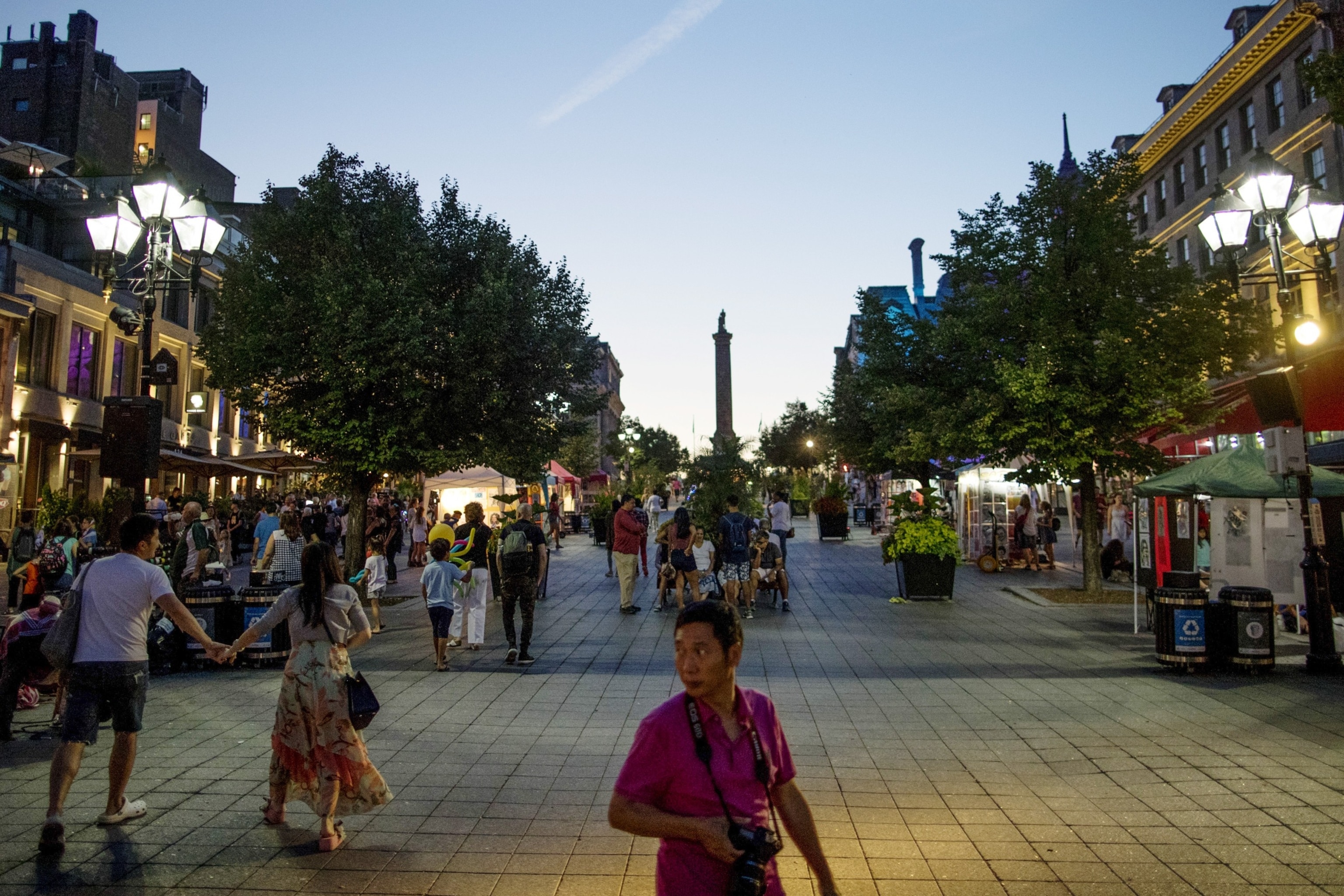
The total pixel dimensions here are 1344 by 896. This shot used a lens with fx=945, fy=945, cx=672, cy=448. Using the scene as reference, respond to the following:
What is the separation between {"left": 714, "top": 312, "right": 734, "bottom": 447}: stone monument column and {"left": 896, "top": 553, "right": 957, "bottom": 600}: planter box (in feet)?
187

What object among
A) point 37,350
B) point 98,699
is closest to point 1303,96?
point 98,699

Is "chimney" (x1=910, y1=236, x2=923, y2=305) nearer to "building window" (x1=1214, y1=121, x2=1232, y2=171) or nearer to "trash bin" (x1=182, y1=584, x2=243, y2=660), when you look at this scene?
"building window" (x1=1214, y1=121, x2=1232, y2=171)

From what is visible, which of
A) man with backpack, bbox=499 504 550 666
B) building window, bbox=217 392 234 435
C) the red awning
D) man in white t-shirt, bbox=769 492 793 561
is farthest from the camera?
building window, bbox=217 392 234 435

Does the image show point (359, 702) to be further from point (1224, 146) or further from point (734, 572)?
point (1224, 146)

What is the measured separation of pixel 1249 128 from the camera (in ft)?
98.3

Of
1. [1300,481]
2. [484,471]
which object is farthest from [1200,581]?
[484,471]

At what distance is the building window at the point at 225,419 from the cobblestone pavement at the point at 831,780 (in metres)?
33.0

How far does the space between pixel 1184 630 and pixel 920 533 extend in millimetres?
6910

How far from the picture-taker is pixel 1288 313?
415 inches

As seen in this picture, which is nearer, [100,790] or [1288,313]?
[100,790]

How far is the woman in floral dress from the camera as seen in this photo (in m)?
4.99

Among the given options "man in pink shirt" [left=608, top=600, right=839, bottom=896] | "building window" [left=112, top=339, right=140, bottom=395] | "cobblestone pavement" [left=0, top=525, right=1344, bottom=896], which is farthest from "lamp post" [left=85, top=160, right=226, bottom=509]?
"building window" [left=112, top=339, right=140, bottom=395]

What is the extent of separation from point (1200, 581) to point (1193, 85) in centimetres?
2826

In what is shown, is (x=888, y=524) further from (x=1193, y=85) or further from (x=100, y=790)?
(x=100, y=790)
